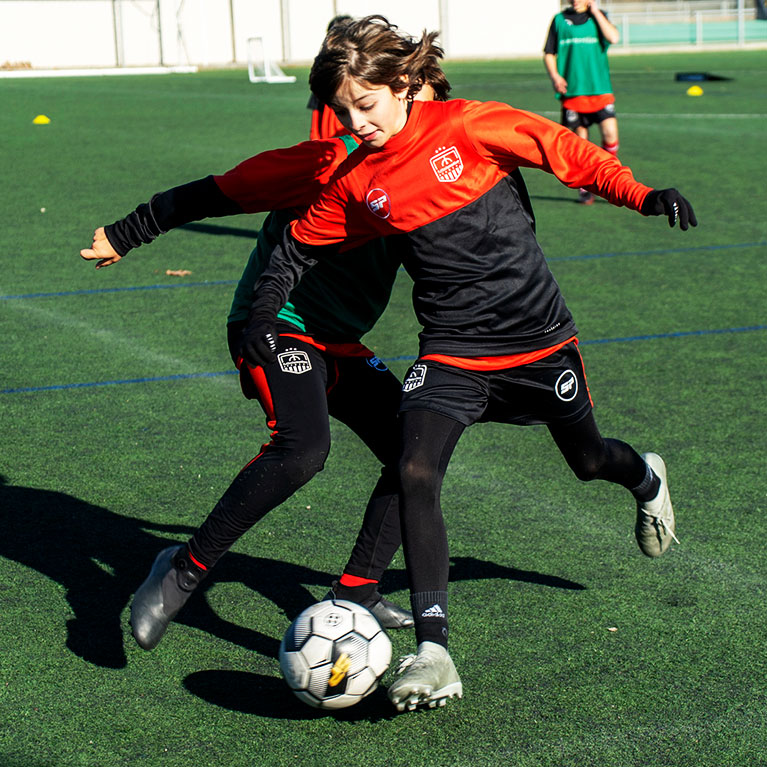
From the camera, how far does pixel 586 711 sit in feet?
11.6

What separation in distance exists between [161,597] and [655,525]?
174 centimetres

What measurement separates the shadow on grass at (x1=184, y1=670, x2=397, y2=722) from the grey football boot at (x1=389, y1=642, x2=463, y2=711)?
249 mm

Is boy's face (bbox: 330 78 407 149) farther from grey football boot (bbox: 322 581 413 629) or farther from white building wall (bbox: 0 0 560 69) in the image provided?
white building wall (bbox: 0 0 560 69)

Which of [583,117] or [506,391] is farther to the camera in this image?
[583,117]

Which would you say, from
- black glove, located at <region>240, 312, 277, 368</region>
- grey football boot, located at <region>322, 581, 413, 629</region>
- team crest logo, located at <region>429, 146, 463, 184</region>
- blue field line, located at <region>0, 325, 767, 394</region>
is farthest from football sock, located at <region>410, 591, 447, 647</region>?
blue field line, located at <region>0, 325, 767, 394</region>

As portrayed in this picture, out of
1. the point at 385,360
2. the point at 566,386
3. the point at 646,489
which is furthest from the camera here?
the point at 385,360

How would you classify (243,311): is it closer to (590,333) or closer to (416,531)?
(416,531)

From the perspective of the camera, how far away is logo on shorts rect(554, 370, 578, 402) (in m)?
3.87

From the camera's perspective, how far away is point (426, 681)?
10.8 feet

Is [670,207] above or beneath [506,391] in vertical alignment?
above

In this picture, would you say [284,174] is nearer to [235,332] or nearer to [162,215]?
[162,215]

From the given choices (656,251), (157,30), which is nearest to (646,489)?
(656,251)

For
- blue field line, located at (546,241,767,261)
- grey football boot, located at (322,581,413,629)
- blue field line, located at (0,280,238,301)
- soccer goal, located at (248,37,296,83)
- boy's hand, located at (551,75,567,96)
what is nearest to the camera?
grey football boot, located at (322,581,413,629)

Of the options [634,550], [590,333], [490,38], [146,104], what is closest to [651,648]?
[634,550]
